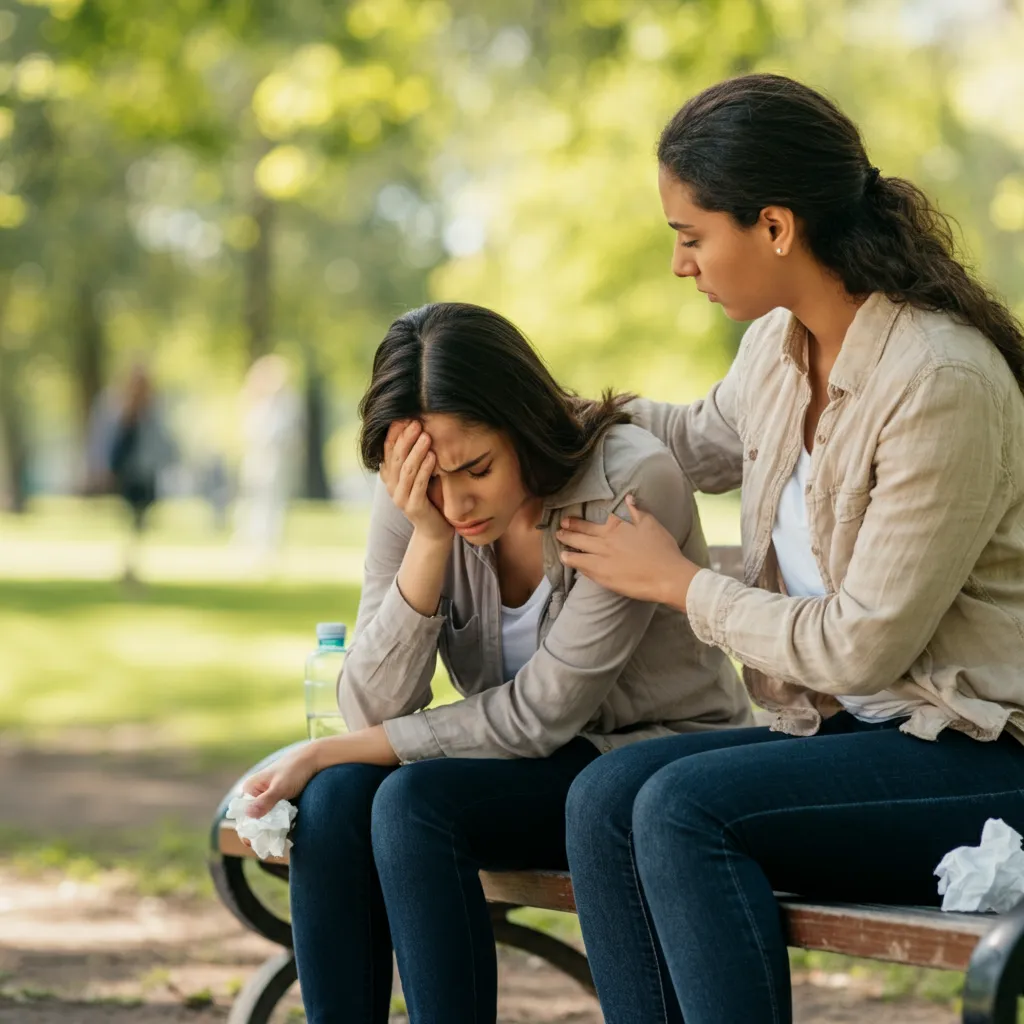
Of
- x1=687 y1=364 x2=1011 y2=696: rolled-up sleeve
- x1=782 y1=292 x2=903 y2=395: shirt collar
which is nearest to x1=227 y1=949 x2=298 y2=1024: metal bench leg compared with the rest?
x1=687 y1=364 x2=1011 y2=696: rolled-up sleeve

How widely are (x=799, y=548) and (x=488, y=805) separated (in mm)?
692

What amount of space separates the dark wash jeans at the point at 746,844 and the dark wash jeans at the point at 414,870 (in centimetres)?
20

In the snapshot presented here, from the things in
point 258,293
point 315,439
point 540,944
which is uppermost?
point 258,293

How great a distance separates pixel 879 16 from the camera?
20.1 m

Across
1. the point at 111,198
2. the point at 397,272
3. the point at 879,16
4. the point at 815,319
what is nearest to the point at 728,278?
the point at 815,319

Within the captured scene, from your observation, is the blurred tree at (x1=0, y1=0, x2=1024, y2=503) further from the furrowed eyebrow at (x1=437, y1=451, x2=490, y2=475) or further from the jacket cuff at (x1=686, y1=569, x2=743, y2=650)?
the jacket cuff at (x1=686, y1=569, x2=743, y2=650)

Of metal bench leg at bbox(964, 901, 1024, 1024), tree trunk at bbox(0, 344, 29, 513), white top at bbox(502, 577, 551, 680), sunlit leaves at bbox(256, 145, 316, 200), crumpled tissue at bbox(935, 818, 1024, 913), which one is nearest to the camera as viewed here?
metal bench leg at bbox(964, 901, 1024, 1024)

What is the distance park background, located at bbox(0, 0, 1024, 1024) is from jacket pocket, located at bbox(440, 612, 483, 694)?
3.70ft

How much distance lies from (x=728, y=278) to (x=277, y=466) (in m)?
13.8

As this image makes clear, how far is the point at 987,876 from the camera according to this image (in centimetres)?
245

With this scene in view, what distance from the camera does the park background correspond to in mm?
5492

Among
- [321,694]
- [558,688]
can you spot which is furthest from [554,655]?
[321,694]

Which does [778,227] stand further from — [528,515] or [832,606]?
[528,515]

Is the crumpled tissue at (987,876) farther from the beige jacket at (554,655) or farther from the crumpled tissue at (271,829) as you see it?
the crumpled tissue at (271,829)
